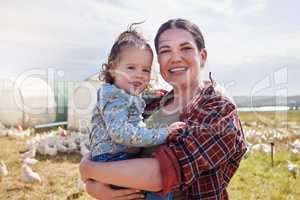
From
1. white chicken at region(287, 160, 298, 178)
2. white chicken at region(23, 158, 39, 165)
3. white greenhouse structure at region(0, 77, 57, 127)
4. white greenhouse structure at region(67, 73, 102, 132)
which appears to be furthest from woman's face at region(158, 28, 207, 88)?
white greenhouse structure at region(0, 77, 57, 127)

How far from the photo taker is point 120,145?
6.14 feet

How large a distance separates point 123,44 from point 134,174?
73 cm

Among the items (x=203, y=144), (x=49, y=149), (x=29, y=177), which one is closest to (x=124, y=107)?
(x=203, y=144)

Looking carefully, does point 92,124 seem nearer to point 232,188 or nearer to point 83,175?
point 83,175

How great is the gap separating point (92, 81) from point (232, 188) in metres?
6.98

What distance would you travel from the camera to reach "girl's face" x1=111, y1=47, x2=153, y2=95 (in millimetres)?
1994

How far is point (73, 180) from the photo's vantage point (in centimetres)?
584

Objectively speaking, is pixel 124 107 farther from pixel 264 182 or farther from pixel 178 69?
pixel 264 182

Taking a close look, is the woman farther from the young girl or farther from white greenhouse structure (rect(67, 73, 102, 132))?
white greenhouse structure (rect(67, 73, 102, 132))

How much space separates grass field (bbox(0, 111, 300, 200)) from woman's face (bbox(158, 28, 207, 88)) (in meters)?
3.50

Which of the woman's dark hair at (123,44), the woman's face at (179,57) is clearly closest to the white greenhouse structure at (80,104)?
the woman's dark hair at (123,44)

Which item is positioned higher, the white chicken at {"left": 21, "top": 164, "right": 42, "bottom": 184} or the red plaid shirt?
the red plaid shirt

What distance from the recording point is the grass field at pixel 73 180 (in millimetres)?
5266

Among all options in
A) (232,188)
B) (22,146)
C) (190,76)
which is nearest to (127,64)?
(190,76)
